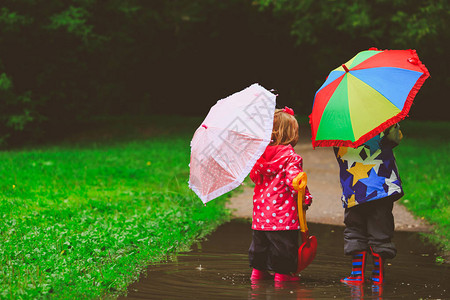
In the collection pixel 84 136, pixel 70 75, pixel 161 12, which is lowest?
pixel 84 136

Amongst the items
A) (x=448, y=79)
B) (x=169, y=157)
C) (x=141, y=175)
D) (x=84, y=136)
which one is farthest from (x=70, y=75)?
(x=448, y=79)

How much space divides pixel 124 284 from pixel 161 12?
2198 cm

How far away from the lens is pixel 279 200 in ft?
16.7

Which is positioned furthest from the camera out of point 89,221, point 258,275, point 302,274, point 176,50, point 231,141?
point 176,50

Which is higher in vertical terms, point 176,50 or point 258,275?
point 176,50

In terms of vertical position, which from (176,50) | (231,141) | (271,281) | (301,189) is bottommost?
(271,281)

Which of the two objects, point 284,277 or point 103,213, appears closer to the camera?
point 284,277

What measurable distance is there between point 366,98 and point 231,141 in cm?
106

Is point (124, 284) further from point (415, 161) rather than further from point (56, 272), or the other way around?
point (415, 161)

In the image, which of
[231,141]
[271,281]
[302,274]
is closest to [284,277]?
[271,281]

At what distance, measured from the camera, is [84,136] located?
19.8 m

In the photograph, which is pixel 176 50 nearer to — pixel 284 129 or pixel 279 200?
pixel 284 129

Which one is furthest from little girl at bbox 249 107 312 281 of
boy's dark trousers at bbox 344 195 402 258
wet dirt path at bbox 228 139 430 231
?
wet dirt path at bbox 228 139 430 231

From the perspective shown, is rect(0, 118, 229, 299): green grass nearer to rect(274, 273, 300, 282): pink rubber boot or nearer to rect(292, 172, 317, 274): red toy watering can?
rect(274, 273, 300, 282): pink rubber boot
